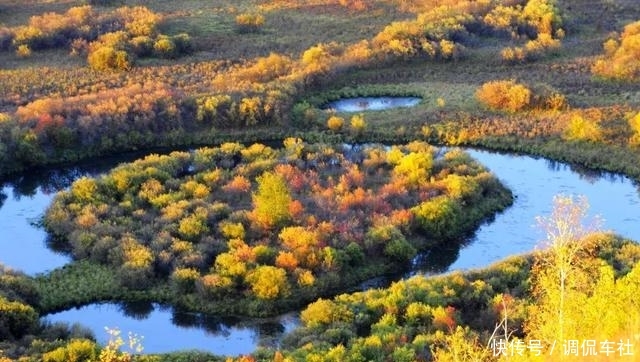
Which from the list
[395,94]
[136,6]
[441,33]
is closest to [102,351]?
[395,94]

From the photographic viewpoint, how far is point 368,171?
173 feet

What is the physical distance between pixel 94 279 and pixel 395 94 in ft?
112

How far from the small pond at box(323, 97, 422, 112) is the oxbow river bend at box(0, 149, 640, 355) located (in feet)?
33.8

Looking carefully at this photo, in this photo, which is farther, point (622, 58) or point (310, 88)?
point (622, 58)

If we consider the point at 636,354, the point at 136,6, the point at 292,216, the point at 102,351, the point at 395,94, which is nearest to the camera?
the point at 636,354

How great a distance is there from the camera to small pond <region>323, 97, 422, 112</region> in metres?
66.8

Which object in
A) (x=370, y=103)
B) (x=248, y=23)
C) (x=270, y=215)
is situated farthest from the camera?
(x=248, y=23)

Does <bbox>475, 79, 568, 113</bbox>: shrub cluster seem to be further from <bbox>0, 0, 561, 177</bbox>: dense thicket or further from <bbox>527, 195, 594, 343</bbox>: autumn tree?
<bbox>527, 195, 594, 343</bbox>: autumn tree

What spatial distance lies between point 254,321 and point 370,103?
32.3 meters

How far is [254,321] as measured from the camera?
39094 mm

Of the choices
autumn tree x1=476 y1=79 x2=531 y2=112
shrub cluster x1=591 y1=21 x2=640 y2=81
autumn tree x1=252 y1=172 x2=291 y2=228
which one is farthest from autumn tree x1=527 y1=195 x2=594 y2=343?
shrub cluster x1=591 y1=21 x2=640 y2=81

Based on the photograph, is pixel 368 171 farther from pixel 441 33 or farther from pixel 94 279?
pixel 441 33

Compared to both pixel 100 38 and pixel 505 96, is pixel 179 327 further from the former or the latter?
pixel 100 38

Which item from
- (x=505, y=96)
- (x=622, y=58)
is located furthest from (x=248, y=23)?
(x=622, y=58)
